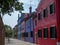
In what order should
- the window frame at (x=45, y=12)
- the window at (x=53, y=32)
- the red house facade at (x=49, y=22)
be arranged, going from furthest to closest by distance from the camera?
the window frame at (x=45, y=12)
the window at (x=53, y=32)
the red house facade at (x=49, y=22)

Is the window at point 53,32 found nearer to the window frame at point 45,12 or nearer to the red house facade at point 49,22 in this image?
the red house facade at point 49,22

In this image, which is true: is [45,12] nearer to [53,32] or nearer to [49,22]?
[49,22]

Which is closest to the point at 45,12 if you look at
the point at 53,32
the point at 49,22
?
the point at 49,22

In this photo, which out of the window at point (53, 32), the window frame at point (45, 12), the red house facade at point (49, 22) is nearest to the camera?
the red house facade at point (49, 22)

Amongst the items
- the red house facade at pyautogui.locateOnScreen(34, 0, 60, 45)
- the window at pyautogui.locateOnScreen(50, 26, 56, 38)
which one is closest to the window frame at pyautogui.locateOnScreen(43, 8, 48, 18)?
the red house facade at pyautogui.locateOnScreen(34, 0, 60, 45)

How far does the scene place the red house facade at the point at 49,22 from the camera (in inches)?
1191

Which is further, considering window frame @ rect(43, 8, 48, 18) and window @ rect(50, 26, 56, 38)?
window frame @ rect(43, 8, 48, 18)

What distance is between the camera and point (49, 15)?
3366cm

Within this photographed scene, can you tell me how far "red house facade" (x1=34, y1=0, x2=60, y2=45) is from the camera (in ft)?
99.3

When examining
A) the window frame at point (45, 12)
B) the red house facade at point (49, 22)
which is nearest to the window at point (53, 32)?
the red house facade at point (49, 22)

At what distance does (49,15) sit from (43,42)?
19.9 ft

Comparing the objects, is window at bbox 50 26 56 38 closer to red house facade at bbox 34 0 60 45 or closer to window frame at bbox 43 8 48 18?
red house facade at bbox 34 0 60 45

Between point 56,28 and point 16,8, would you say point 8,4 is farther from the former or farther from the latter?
point 56,28

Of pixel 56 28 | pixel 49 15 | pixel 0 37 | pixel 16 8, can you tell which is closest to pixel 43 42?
pixel 49 15
